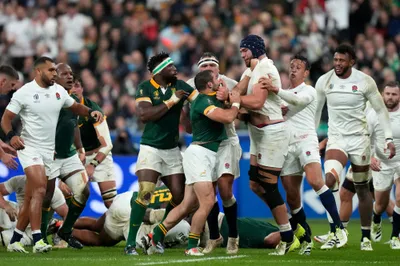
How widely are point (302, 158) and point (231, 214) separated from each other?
139cm

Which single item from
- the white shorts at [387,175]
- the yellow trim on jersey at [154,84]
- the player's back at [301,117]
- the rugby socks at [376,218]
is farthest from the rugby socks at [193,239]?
the rugby socks at [376,218]

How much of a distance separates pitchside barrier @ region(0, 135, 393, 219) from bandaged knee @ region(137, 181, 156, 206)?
272 inches

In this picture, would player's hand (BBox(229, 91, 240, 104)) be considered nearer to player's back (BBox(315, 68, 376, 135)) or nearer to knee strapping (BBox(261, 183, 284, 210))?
knee strapping (BBox(261, 183, 284, 210))

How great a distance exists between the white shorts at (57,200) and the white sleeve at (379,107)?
469 centimetres

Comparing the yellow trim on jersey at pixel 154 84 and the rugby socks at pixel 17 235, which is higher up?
the yellow trim on jersey at pixel 154 84

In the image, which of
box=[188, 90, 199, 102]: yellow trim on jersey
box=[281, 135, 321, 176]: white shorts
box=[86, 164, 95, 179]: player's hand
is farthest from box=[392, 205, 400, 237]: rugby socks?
box=[86, 164, 95, 179]: player's hand

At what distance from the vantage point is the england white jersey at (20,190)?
49.2ft

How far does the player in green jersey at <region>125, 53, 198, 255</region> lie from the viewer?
44.4 ft

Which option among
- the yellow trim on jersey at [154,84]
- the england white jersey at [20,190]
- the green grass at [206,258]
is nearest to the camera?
the green grass at [206,258]

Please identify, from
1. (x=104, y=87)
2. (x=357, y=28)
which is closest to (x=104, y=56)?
(x=104, y=87)

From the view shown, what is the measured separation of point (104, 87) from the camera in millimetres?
24406

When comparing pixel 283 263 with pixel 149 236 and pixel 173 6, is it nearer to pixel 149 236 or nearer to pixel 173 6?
pixel 149 236

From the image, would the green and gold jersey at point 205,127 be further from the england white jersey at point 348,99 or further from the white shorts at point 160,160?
the england white jersey at point 348,99

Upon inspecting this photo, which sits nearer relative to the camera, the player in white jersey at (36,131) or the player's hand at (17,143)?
the player's hand at (17,143)
